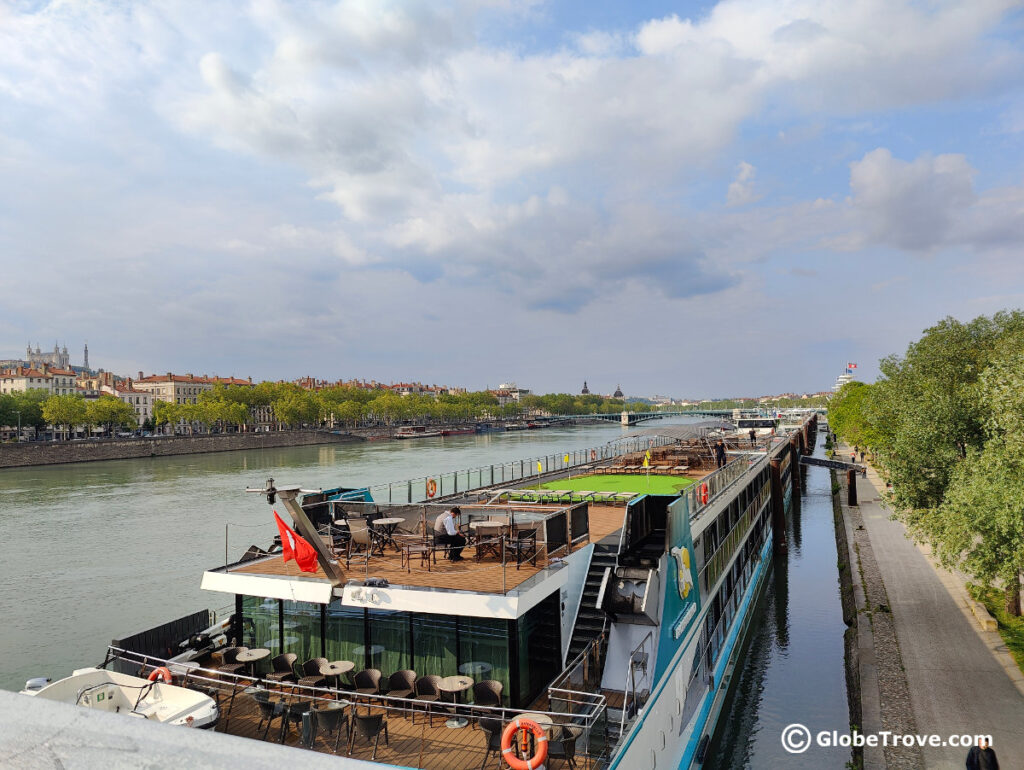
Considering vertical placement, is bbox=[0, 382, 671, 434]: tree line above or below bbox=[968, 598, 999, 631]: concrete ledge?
above

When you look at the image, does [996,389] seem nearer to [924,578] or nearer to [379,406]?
[924,578]

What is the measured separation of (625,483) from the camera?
22.2 metres

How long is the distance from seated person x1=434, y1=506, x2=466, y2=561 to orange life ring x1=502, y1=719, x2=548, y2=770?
4.40 m

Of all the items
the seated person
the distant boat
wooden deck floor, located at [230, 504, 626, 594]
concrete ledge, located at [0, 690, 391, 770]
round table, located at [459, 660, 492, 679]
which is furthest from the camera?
the distant boat

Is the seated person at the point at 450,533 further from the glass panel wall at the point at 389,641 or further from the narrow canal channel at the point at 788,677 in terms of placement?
the narrow canal channel at the point at 788,677

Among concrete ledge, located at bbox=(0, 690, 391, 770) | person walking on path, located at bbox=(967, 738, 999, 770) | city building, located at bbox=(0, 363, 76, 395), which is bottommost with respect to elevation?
person walking on path, located at bbox=(967, 738, 999, 770)

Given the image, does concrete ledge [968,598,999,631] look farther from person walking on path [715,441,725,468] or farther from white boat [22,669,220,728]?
white boat [22,669,220,728]

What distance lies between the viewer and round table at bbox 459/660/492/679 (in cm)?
912

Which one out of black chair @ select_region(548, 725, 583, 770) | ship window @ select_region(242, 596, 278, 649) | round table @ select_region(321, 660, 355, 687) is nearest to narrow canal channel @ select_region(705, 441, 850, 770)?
black chair @ select_region(548, 725, 583, 770)

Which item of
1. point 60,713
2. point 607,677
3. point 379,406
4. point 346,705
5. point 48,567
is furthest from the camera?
point 379,406

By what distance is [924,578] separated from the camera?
22.9m

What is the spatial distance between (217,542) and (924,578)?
30339 millimetres

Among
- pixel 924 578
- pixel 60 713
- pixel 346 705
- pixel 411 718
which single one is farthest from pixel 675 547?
Answer: pixel 924 578

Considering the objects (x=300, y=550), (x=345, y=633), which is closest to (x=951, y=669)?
(x=345, y=633)
